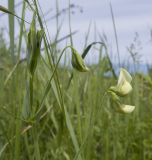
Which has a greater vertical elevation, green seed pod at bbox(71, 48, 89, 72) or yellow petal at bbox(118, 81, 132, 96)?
green seed pod at bbox(71, 48, 89, 72)

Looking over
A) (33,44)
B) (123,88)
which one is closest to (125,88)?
(123,88)

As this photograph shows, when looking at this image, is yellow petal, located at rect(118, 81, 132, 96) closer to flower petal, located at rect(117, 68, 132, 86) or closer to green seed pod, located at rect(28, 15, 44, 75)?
flower petal, located at rect(117, 68, 132, 86)

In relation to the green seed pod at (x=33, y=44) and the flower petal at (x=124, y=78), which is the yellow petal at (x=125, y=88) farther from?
the green seed pod at (x=33, y=44)

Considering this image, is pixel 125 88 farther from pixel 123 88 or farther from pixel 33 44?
pixel 33 44

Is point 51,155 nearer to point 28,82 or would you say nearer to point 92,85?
point 92,85

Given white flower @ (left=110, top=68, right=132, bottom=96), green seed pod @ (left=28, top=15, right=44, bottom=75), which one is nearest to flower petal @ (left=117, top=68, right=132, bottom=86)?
white flower @ (left=110, top=68, right=132, bottom=96)

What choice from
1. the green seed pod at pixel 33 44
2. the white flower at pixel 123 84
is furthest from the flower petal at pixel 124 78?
the green seed pod at pixel 33 44

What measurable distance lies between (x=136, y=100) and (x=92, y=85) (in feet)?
0.92

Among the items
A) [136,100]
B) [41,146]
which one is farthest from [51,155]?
[136,100]

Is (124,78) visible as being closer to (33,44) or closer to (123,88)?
(123,88)

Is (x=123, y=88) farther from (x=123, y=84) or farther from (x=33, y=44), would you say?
(x=33, y=44)

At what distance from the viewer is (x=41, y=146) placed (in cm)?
141

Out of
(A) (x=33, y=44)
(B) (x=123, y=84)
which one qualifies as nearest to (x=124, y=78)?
(B) (x=123, y=84)

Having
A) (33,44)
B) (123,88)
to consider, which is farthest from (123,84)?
(33,44)
